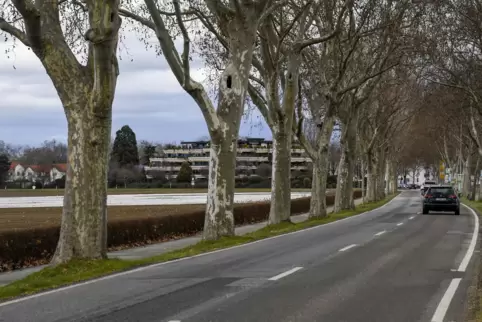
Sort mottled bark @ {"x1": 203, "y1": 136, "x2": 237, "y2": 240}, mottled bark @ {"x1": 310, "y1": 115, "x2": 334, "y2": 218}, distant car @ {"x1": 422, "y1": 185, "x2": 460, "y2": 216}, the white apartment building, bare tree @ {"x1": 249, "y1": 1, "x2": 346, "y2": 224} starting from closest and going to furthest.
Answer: mottled bark @ {"x1": 203, "y1": 136, "x2": 237, "y2": 240} → bare tree @ {"x1": 249, "y1": 1, "x2": 346, "y2": 224} → mottled bark @ {"x1": 310, "y1": 115, "x2": 334, "y2": 218} → distant car @ {"x1": 422, "y1": 185, "x2": 460, "y2": 216} → the white apartment building

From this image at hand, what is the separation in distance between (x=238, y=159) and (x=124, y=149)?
26788mm

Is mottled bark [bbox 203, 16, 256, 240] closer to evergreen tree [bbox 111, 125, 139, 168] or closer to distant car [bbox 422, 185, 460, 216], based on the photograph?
distant car [bbox 422, 185, 460, 216]

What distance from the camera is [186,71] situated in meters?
19.9

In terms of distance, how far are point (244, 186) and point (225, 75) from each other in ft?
344

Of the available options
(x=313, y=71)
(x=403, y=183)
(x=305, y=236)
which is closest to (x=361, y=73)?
(x=313, y=71)

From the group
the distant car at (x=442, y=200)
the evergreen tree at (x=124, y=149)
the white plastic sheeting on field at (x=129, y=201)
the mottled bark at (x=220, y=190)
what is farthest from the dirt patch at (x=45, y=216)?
the evergreen tree at (x=124, y=149)

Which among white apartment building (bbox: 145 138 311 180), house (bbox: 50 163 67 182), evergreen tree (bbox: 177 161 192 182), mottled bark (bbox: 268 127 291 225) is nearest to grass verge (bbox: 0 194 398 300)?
mottled bark (bbox: 268 127 291 225)

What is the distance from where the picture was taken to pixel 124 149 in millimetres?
137750

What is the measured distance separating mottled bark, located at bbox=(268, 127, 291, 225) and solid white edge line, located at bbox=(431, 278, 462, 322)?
16.1 meters

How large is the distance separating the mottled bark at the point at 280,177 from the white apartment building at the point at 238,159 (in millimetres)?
110489

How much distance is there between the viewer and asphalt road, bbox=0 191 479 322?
920 centimetres

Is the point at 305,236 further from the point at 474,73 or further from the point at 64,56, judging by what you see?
the point at 474,73

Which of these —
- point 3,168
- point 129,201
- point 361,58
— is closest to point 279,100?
point 361,58

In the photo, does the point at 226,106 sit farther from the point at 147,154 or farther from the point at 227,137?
the point at 147,154
